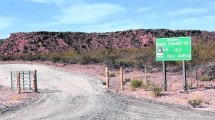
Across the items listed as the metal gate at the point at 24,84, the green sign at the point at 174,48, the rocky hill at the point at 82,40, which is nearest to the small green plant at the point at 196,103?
the green sign at the point at 174,48

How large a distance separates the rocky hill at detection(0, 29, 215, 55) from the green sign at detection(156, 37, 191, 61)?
72.2 metres

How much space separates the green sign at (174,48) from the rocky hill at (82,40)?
72.2 metres

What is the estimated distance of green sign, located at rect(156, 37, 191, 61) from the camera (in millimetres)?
23828

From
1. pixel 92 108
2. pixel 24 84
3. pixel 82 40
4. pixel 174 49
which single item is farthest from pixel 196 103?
pixel 82 40

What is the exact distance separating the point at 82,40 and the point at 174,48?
83.9 metres

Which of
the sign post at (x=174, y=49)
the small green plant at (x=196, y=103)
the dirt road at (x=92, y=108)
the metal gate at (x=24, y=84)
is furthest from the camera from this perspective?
the metal gate at (x=24, y=84)

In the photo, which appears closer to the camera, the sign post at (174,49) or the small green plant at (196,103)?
the small green plant at (196,103)

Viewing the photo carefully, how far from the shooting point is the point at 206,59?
1346 inches

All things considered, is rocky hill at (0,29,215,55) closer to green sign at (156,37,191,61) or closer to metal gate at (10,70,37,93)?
metal gate at (10,70,37,93)

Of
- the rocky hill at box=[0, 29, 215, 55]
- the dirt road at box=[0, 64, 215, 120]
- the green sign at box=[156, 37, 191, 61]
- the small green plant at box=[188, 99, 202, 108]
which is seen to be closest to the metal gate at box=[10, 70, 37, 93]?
the dirt road at box=[0, 64, 215, 120]

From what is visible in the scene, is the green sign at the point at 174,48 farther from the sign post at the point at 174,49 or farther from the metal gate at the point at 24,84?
the metal gate at the point at 24,84

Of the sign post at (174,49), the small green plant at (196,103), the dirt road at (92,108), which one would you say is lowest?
the dirt road at (92,108)

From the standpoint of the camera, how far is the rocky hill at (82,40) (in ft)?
326

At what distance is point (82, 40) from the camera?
108 metres
